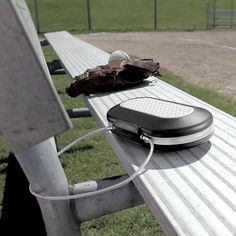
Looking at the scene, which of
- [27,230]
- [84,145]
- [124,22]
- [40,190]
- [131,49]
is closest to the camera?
[40,190]

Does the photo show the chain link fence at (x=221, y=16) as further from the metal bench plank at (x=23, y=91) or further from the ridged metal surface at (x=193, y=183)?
the metal bench plank at (x=23, y=91)

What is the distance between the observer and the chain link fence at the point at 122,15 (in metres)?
18.4

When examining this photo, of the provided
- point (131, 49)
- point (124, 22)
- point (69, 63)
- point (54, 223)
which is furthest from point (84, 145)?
point (124, 22)

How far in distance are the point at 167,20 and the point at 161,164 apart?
68.2ft

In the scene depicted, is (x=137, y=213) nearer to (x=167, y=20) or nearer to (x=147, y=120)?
(x=147, y=120)

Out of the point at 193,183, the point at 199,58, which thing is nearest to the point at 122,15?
the point at 199,58

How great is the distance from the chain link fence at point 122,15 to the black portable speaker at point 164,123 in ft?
53.0

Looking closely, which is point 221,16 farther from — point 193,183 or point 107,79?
point 193,183

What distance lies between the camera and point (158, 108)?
1.29m

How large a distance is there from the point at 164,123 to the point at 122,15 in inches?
884

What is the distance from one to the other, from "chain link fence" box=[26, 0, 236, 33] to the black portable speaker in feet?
53.0

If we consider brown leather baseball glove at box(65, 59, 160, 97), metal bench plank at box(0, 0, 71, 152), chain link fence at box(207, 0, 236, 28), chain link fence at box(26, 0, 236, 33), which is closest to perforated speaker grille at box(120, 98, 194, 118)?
metal bench plank at box(0, 0, 71, 152)

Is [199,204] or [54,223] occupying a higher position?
[199,204]

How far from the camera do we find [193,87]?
5.44m
